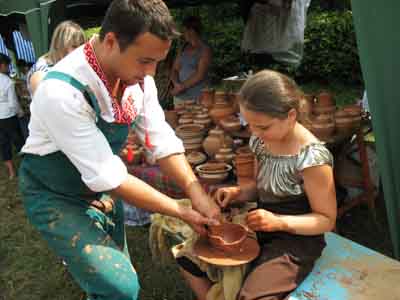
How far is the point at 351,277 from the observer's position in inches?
75.2

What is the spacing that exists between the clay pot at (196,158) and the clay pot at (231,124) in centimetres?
28

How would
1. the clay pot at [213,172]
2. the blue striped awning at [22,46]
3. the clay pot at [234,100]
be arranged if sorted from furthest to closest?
the blue striped awning at [22,46], the clay pot at [234,100], the clay pot at [213,172]

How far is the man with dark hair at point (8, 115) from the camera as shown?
5430 millimetres

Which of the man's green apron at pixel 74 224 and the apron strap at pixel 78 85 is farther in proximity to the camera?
the man's green apron at pixel 74 224

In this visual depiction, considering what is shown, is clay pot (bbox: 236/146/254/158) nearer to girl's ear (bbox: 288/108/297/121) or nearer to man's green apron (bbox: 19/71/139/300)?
girl's ear (bbox: 288/108/297/121)

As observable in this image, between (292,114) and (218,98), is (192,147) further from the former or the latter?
(292,114)

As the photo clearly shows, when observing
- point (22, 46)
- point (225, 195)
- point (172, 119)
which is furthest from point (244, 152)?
point (22, 46)

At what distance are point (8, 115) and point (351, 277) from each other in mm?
4928

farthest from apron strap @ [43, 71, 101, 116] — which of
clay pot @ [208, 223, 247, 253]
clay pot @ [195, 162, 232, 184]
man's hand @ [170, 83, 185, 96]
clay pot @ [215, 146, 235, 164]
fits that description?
man's hand @ [170, 83, 185, 96]

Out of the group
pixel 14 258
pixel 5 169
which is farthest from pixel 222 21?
pixel 14 258

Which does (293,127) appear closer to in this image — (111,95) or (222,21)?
(111,95)

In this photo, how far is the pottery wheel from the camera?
191 cm

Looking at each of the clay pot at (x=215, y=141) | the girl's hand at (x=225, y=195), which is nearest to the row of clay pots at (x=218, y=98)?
the clay pot at (x=215, y=141)

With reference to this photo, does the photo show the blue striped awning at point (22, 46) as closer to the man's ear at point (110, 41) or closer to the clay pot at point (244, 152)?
the clay pot at point (244, 152)
